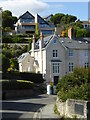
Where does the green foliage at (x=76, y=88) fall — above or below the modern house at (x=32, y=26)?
below

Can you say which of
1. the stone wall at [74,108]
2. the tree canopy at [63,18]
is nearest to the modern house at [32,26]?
the tree canopy at [63,18]

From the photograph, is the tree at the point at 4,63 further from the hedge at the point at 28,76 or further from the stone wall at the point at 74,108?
the stone wall at the point at 74,108

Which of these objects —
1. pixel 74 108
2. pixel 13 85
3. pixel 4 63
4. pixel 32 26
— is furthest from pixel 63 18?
pixel 74 108

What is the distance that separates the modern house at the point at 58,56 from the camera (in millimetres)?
48688

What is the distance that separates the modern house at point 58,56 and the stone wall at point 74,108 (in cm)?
2747

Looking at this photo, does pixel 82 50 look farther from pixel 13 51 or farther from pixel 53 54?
pixel 13 51

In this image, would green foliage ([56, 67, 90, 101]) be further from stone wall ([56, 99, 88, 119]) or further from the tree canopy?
the tree canopy

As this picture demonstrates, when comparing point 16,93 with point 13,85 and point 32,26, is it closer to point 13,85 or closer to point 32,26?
point 13,85

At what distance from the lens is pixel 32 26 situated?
97812 mm

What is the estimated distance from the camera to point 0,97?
3212 centimetres

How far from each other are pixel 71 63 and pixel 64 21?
208 feet

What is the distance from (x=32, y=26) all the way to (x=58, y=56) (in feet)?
163

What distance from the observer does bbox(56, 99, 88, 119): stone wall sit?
61.1 ft

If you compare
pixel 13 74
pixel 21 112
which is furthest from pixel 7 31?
pixel 21 112
